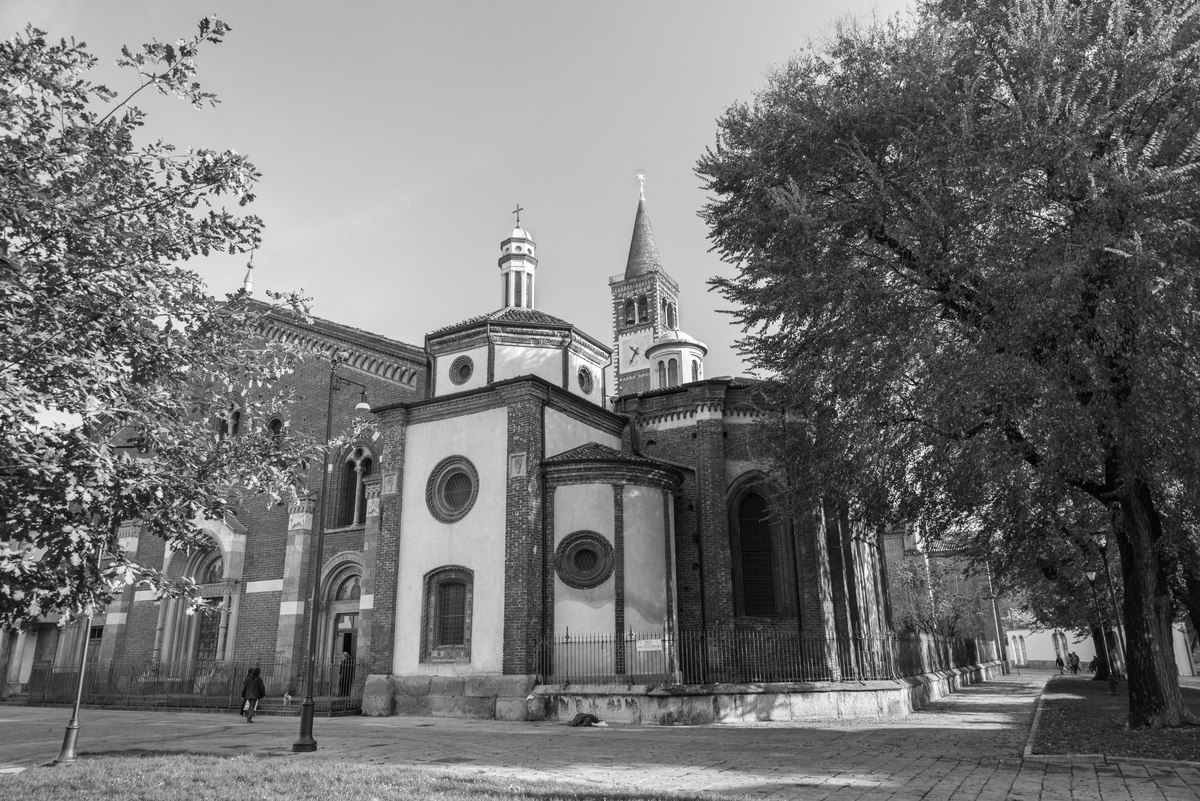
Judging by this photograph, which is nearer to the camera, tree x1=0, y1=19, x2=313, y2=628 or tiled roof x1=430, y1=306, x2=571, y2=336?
tree x1=0, y1=19, x2=313, y2=628

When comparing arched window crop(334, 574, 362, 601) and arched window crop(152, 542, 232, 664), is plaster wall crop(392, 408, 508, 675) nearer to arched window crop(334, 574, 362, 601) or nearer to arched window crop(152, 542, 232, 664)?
arched window crop(334, 574, 362, 601)

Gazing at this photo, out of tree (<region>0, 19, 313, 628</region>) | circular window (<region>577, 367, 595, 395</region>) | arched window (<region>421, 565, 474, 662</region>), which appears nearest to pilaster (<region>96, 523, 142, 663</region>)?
arched window (<region>421, 565, 474, 662</region>)


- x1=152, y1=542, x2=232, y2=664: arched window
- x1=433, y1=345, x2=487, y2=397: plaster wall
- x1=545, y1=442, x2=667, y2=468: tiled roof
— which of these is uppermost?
x1=433, y1=345, x2=487, y2=397: plaster wall

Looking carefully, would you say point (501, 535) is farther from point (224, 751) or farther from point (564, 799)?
point (564, 799)

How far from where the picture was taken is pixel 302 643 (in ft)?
78.1

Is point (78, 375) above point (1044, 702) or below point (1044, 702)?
above

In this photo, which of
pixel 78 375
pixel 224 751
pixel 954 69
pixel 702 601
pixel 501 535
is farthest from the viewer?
pixel 702 601

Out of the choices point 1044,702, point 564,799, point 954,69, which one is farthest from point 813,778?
point 1044,702

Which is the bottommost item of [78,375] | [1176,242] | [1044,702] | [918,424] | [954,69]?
[1044,702]

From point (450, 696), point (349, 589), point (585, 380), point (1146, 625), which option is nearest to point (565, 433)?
point (585, 380)

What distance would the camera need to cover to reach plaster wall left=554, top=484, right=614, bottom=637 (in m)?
19.4

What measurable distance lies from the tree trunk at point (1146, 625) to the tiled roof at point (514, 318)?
15.9m

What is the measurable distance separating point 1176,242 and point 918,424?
494 centimetres

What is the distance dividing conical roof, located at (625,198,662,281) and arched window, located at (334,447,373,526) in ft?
118
